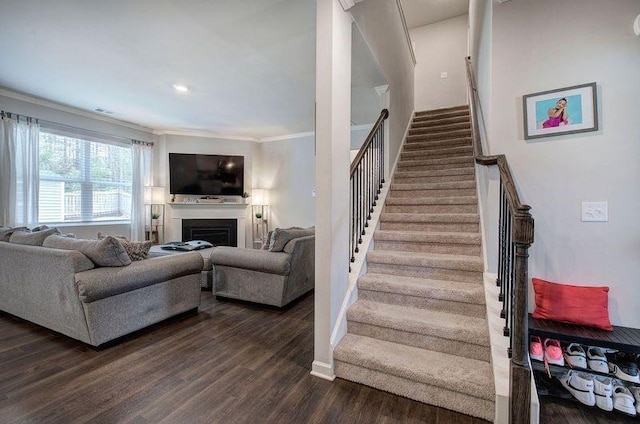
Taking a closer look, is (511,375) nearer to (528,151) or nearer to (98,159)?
(528,151)

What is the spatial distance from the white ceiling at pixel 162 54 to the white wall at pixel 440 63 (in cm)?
310

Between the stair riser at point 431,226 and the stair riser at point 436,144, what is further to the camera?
the stair riser at point 436,144

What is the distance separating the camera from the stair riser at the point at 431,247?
2.58 m

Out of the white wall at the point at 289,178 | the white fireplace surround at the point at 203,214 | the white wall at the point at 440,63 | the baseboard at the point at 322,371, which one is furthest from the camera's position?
the white wall at the point at 289,178

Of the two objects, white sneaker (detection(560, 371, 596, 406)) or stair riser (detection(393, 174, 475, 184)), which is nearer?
white sneaker (detection(560, 371, 596, 406))

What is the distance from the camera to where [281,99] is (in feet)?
15.0

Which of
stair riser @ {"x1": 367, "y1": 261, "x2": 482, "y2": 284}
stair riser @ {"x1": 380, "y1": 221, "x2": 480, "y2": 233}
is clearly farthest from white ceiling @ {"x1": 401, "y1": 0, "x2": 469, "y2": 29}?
stair riser @ {"x1": 367, "y1": 261, "x2": 482, "y2": 284}

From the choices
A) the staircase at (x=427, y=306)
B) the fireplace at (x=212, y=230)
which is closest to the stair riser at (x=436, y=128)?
the staircase at (x=427, y=306)

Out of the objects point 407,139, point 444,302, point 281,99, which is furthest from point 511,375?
point 281,99

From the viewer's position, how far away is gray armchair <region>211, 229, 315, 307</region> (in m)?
3.13

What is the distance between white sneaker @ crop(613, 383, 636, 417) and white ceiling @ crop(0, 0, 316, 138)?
3365 millimetres

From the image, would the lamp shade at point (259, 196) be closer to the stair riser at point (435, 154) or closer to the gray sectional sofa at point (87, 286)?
the stair riser at point (435, 154)

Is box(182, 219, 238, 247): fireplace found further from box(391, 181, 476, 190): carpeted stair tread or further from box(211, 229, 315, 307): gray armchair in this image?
box(391, 181, 476, 190): carpeted stair tread

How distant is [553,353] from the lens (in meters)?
1.85
